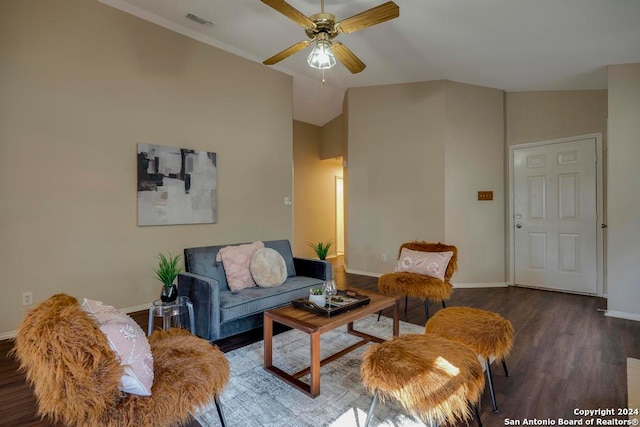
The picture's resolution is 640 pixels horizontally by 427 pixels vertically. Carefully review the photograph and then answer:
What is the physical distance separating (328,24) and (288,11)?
1.12ft

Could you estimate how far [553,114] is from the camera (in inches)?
171

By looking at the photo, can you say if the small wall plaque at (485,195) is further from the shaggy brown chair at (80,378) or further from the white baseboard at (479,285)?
the shaggy brown chair at (80,378)

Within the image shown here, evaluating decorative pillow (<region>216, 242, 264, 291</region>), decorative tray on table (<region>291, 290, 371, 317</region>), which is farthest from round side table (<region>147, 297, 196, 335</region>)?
decorative tray on table (<region>291, 290, 371, 317</region>)

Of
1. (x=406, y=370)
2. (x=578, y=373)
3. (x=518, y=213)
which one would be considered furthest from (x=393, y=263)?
(x=406, y=370)

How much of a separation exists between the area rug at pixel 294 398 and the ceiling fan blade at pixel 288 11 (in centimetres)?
250

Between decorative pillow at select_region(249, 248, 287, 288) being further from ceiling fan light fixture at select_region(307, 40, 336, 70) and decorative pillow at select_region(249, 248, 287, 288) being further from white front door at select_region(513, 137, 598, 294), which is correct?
white front door at select_region(513, 137, 598, 294)

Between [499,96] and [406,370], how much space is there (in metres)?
4.66

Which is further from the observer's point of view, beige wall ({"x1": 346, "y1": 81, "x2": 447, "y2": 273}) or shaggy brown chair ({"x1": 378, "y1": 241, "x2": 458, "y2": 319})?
beige wall ({"x1": 346, "y1": 81, "x2": 447, "y2": 273})

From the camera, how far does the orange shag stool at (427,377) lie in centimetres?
135

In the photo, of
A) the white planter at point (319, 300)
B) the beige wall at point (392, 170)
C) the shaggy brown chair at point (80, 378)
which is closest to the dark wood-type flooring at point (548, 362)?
the white planter at point (319, 300)

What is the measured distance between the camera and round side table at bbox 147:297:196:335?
2273mm

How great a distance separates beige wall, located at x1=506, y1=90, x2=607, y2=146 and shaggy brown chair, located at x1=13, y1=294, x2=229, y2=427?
5.19 metres

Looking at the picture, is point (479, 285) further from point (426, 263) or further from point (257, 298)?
point (257, 298)

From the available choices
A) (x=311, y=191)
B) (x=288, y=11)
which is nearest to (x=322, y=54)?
(x=288, y=11)
